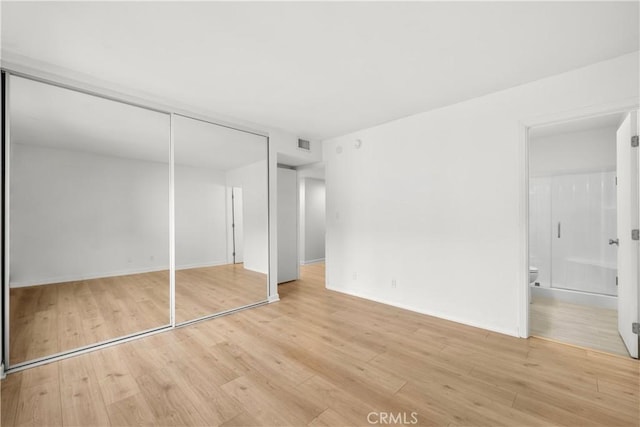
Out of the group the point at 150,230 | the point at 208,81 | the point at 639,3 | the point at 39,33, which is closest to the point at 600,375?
the point at 639,3

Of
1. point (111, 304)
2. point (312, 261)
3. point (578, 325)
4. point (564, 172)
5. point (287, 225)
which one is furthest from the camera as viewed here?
point (312, 261)

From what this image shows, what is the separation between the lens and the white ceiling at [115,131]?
239 centimetres

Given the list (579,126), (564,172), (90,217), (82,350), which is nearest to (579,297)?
(564,172)

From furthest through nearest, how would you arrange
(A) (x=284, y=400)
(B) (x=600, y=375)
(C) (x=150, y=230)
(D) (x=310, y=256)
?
(D) (x=310, y=256) < (C) (x=150, y=230) < (B) (x=600, y=375) < (A) (x=284, y=400)

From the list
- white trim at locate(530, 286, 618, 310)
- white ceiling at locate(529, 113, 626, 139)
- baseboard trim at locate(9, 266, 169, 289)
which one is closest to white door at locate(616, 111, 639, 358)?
white ceiling at locate(529, 113, 626, 139)

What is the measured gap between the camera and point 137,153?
377cm

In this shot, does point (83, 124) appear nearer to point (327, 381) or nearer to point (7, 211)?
point (7, 211)

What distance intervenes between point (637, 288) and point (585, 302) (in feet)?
6.67

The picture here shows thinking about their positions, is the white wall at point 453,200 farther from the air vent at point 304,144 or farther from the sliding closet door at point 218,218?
the sliding closet door at point 218,218

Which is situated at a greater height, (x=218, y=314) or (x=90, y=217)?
(x=90, y=217)

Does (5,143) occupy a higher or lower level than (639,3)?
lower

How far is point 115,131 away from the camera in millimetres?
3316

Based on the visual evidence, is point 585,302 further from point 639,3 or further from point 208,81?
point 208,81

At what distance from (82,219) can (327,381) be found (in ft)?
14.5
